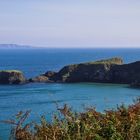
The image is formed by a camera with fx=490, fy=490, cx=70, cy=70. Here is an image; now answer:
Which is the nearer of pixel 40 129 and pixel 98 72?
pixel 40 129

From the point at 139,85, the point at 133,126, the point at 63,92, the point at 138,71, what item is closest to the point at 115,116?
the point at 133,126

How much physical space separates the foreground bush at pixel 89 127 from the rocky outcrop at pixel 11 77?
94309 millimetres

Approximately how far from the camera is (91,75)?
106750 millimetres

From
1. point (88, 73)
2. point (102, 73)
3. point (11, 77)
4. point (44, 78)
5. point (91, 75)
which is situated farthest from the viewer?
point (88, 73)

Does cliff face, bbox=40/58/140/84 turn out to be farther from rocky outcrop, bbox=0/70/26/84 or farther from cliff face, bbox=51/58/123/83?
rocky outcrop, bbox=0/70/26/84

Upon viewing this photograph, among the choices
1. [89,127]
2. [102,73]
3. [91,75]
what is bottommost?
[91,75]

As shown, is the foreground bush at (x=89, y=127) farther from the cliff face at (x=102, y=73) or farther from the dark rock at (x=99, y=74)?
the dark rock at (x=99, y=74)

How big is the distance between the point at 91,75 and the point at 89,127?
322 ft

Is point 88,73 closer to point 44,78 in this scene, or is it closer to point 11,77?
point 44,78

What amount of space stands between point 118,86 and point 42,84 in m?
15.4

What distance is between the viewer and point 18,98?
74312 millimetres

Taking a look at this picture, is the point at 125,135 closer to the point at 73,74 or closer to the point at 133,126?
the point at 133,126

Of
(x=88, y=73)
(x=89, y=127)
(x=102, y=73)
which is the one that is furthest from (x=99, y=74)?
(x=89, y=127)

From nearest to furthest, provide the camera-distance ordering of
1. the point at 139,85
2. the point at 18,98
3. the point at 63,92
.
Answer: the point at 18,98, the point at 63,92, the point at 139,85
